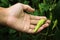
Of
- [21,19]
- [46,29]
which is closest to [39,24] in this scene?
[21,19]

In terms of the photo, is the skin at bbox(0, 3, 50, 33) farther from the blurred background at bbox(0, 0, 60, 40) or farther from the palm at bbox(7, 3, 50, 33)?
the blurred background at bbox(0, 0, 60, 40)

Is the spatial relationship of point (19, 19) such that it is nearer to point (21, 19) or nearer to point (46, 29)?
point (21, 19)

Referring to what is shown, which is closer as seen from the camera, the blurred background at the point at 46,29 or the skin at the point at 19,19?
the skin at the point at 19,19

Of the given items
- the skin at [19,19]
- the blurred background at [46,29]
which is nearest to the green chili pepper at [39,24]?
the skin at [19,19]

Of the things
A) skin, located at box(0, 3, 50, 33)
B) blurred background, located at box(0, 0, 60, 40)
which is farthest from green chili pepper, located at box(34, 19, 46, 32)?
blurred background, located at box(0, 0, 60, 40)

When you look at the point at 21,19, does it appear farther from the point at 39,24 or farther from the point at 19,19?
the point at 39,24

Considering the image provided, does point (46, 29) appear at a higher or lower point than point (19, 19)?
lower

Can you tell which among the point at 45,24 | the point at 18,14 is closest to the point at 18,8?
the point at 18,14

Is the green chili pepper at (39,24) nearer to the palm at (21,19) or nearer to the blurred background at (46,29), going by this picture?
the palm at (21,19)

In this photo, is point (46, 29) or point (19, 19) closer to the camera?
point (19, 19)
